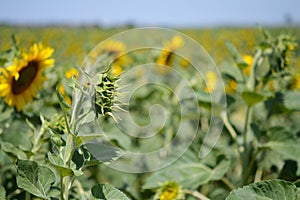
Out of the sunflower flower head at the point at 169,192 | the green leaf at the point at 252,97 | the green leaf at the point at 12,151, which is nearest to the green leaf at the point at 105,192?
the green leaf at the point at 12,151

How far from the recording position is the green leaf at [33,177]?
88 cm

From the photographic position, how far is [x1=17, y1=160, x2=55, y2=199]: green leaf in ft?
2.90

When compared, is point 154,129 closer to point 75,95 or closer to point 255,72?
point 255,72

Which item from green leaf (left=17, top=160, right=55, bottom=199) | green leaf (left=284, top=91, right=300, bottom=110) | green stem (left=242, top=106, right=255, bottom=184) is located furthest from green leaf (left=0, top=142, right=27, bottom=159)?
green leaf (left=284, top=91, right=300, bottom=110)

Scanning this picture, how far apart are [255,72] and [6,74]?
2.48ft

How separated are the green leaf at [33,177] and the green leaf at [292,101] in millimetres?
845

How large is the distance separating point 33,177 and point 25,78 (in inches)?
26.3

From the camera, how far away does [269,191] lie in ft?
2.69

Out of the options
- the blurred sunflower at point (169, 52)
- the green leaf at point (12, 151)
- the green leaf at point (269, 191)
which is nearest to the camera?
the green leaf at point (269, 191)

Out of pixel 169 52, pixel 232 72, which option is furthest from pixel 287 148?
pixel 169 52

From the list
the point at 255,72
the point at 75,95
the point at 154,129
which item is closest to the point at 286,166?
the point at 255,72

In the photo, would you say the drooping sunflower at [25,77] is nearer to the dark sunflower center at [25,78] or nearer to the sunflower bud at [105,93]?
the dark sunflower center at [25,78]

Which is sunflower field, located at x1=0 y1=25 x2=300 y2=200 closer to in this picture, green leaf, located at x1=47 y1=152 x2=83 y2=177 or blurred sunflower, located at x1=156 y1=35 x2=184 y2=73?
green leaf, located at x1=47 y1=152 x2=83 y2=177

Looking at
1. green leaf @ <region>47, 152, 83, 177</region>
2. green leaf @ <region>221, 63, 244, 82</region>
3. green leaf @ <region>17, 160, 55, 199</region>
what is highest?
green leaf @ <region>221, 63, 244, 82</region>
